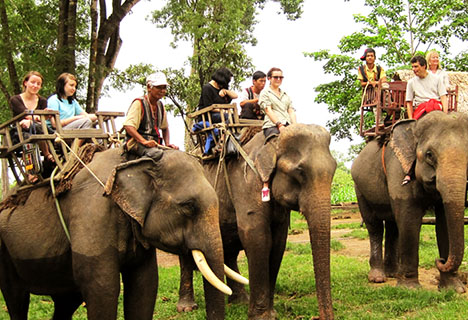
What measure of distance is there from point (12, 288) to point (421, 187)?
5309mm

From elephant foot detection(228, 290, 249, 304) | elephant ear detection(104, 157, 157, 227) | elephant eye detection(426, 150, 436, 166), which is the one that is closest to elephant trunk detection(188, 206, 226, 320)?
elephant ear detection(104, 157, 157, 227)

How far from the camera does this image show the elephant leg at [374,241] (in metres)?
8.95

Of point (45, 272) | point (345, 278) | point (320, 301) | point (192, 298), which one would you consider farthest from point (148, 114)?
point (345, 278)

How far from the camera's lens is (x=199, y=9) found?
55.1ft

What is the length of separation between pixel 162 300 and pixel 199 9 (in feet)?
34.0

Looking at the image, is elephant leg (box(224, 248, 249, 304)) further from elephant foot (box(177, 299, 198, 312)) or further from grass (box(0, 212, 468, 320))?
elephant foot (box(177, 299, 198, 312))

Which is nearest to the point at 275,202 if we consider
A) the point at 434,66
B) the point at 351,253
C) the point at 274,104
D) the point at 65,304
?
the point at 274,104

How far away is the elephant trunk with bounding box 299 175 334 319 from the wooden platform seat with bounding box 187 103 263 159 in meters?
1.87

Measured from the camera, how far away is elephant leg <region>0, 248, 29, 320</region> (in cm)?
582

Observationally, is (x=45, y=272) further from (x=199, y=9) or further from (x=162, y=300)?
(x=199, y=9)

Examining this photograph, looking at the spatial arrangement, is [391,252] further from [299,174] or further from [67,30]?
[67,30]

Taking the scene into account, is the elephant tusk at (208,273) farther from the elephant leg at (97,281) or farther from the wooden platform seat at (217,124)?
the wooden platform seat at (217,124)

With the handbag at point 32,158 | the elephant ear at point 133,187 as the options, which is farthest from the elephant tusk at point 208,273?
the handbag at point 32,158

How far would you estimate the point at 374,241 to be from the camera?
9.62 m
